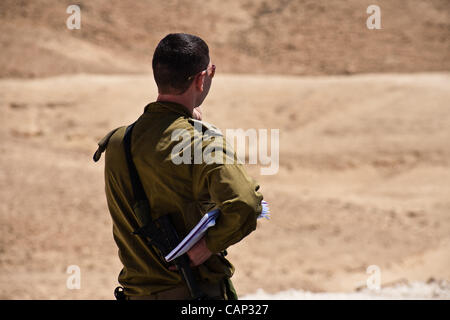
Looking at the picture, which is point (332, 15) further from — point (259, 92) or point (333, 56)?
point (259, 92)

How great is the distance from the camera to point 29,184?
488 inches

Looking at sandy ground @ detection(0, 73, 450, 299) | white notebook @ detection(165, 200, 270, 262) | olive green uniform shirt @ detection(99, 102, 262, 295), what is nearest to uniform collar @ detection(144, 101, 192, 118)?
olive green uniform shirt @ detection(99, 102, 262, 295)

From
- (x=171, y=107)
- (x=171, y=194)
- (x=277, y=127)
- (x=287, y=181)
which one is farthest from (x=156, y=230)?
(x=277, y=127)

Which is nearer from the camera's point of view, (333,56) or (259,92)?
(259,92)

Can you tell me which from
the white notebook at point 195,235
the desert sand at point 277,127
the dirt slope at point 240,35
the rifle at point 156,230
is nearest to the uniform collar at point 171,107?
the rifle at point 156,230

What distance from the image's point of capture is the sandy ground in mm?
9453

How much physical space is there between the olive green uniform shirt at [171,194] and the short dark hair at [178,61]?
0.27ft

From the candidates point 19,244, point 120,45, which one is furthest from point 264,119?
point 120,45

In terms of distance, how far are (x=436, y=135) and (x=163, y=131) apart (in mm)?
14861

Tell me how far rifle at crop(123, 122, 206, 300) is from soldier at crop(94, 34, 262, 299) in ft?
0.08

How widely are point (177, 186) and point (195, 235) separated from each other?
20 cm

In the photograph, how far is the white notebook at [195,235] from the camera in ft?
7.45

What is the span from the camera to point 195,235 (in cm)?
229

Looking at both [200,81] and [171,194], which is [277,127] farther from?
[171,194]
